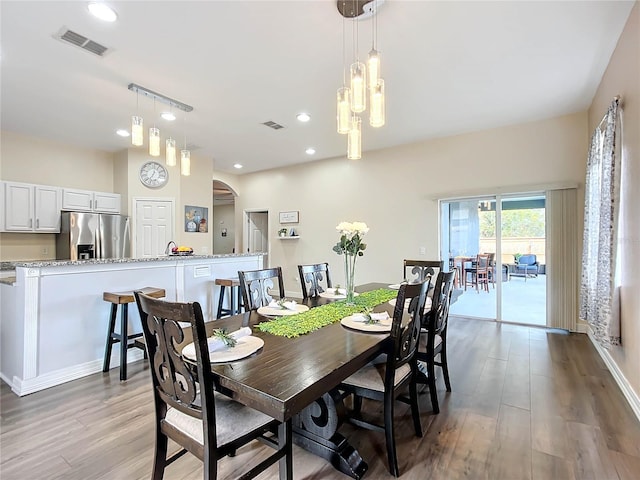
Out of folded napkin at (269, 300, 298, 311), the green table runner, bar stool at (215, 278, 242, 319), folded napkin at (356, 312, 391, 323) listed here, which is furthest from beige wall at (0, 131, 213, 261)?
folded napkin at (356, 312, 391, 323)

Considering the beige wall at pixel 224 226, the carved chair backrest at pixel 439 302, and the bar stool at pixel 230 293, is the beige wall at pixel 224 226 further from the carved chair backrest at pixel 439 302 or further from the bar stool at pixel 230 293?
the carved chair backrest at pixel 439 302

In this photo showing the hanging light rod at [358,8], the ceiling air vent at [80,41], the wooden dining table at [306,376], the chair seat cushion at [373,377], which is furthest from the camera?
the ceiling air vent at [80,41]

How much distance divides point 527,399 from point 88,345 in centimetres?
386

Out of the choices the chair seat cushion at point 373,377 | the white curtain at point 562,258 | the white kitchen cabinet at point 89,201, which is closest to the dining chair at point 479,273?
the white curtain at point 562,258

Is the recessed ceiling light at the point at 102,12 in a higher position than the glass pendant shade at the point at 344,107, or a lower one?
higher

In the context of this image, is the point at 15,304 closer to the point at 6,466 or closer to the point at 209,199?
the point at 6,466

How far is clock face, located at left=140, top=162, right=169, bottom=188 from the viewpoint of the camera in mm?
5724

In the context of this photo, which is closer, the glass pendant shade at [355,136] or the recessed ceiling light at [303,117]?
the glass pendant shade at [355,136]

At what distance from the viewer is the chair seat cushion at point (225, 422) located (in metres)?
1.33

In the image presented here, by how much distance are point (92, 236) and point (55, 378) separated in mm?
3051

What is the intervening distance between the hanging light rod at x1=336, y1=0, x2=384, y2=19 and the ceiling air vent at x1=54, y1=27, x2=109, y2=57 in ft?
6.82

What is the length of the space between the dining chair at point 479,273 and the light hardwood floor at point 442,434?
2195mm

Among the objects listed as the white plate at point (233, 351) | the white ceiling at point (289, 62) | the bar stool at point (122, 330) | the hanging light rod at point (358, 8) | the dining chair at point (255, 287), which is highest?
the white ceiling at point (289, 62)

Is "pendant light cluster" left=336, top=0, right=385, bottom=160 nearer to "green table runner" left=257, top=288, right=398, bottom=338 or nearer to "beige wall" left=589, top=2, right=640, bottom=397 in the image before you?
"green table runner" left=257, top=288, right=398, bottom=338
